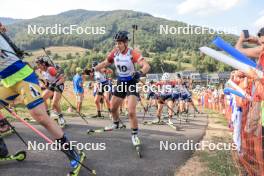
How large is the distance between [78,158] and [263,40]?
127 inches

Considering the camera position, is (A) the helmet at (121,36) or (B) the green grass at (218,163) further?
(A) the helmet at (121,36)

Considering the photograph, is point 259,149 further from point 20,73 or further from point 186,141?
point 186,141

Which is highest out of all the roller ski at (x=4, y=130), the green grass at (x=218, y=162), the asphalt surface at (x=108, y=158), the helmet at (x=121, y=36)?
the helmet at (x=121, y=36)

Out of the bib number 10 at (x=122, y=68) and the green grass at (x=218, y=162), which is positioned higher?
the bib number 10 at (x=122, y=68)

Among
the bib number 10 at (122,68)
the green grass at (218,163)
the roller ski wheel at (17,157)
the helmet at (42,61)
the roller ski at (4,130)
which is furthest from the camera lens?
the helmet at (42,61)

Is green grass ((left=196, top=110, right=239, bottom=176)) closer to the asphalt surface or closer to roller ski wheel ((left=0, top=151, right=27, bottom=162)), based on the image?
the asphalt surface

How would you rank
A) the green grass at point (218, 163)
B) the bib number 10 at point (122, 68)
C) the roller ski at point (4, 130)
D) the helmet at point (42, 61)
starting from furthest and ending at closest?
the helmet at point (42, 61) → the bib number 10 at point (122, 68) → the roller ski at point (4, 130) → the green grass at point (218, 163)

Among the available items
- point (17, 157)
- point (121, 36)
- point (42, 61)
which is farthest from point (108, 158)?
point (42, 61)

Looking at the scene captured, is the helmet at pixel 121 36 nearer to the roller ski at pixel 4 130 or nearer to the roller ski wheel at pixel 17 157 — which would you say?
the roller ski at pixel 4 130

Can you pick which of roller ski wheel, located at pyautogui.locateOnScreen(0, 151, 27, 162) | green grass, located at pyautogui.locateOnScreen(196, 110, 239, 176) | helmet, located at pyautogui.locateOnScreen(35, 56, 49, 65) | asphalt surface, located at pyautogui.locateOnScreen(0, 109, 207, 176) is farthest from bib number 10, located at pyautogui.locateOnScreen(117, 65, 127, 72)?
helmet, located at pyautogui.locateOnScreen(35, 56, 49, 65)

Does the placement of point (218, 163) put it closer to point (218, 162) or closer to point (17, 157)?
point (218, 162)

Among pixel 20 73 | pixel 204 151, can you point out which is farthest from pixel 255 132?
pixel 204 151

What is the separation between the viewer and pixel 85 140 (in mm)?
8445

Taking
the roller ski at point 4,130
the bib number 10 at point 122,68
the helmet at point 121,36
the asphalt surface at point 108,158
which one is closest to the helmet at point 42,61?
the asphalt surface at point 108,158
